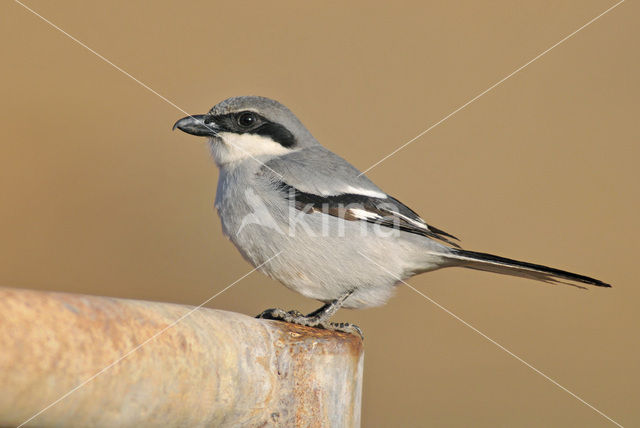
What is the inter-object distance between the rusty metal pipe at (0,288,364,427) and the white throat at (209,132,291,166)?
4.24 ft

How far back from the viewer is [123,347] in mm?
991

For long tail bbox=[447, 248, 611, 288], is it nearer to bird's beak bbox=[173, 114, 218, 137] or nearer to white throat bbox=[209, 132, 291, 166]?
white throat bbox=[209, 132, 291, 166]

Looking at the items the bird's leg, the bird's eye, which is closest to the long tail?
the bird's leg

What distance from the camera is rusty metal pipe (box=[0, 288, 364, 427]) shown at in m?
0.86

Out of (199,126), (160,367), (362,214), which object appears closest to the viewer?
(160,367)

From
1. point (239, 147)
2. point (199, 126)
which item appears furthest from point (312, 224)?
point (199, 126)

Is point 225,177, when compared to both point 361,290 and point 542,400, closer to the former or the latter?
point 361,290

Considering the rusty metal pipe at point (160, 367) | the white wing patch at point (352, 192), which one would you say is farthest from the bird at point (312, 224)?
the rusty metal pipe at point (160, 367)

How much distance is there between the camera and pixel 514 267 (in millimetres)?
2529

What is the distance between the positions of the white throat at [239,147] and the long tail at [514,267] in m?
0.85

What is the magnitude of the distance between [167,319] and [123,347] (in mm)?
141

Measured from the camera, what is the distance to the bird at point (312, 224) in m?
2.40

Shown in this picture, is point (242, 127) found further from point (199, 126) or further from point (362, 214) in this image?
point (362, 214)

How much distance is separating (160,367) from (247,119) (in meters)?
1.86
